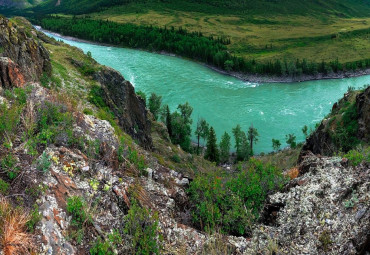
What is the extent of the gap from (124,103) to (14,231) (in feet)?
85.1

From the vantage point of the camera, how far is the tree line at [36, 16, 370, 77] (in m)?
96.8

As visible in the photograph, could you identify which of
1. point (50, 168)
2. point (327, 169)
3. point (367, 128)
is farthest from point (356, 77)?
point (50, 168)

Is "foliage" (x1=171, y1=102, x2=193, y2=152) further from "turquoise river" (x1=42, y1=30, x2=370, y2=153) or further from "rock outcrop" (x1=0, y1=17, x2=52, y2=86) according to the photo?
"rock outcrop" (x1=0, y1=17, x2=52, y2=86)

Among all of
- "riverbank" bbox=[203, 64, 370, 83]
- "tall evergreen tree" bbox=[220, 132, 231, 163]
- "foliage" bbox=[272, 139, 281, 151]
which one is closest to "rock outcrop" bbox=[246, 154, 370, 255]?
"tall evergreen tree" bbox=[220, 132, 231, 163]

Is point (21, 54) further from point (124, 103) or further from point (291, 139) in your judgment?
point (291, 139)

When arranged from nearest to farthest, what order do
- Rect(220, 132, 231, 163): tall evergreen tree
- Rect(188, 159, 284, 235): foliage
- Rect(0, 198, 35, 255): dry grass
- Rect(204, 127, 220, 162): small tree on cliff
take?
Rect(0, 198, 35, 255): dry grass → Rect(188, 159, 284, 235): foliage → Rect(204, 127, 220, 162): small tree on cliff → Rect(220, 132, 231, 163): tall evergreen tree

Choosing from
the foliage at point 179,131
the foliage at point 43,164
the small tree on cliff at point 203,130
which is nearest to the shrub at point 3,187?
the foliage at point 43,164

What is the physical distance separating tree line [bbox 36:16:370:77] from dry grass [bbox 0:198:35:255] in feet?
319

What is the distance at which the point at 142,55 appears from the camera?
11238 cm

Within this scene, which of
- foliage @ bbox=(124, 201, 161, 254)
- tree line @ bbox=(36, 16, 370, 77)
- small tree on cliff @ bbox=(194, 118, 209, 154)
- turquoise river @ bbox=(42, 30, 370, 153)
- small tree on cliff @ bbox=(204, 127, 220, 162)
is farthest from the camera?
tree line @ bbox=(36, 16, 370, 77)

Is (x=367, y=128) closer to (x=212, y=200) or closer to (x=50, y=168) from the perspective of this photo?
(x=212, y=200)

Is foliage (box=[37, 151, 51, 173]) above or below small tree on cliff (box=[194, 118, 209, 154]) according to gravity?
above

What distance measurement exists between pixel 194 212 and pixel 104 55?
105 m

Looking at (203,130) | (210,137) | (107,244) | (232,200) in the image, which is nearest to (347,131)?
(232,200)
